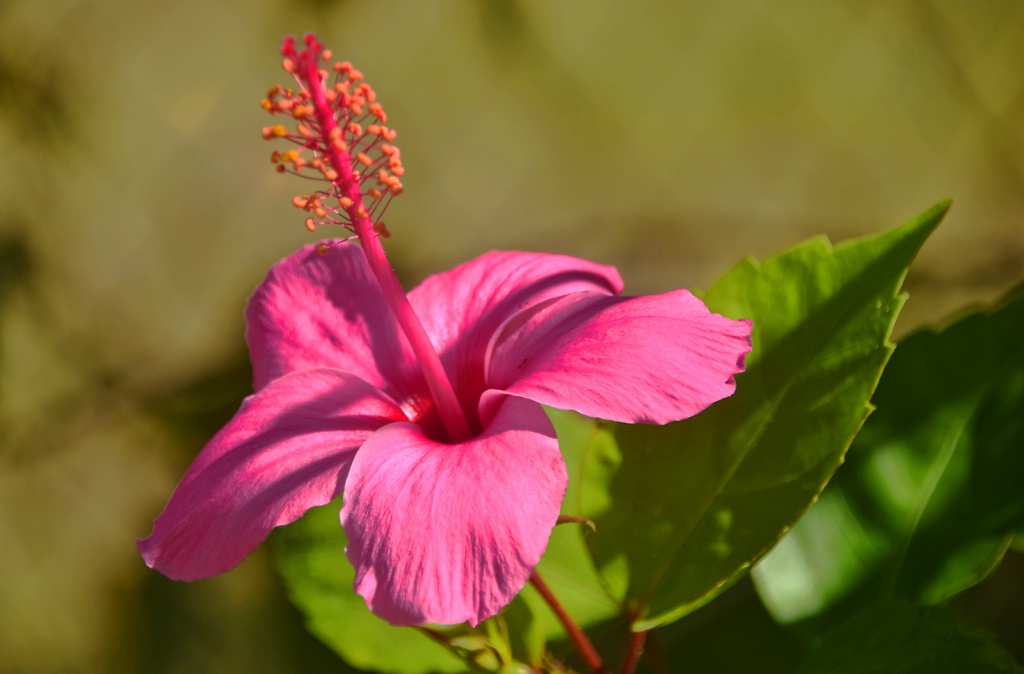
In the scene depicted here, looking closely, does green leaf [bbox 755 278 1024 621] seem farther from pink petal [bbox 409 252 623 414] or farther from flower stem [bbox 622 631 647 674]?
pink petal [bbox 409 252 623 414]

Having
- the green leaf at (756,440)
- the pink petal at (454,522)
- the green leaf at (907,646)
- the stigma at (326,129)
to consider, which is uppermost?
the stigma at (326,129)

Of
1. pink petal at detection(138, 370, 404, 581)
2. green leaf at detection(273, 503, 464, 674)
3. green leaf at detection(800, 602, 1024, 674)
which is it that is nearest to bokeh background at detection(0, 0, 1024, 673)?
green leaf at detection(273, 503, 464, 674)

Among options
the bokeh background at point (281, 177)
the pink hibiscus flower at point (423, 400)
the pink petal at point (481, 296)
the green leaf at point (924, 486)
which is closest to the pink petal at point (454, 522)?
the pink hibiscus flower at point (423, 400)

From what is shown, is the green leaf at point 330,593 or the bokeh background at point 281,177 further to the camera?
the bokeh background at point 281,177

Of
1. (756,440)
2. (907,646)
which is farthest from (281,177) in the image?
(907,646)

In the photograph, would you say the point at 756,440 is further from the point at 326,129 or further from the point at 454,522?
the point at 326,129

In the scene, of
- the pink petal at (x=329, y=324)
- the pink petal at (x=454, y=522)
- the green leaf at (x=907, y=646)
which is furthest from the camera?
the pink petal at (x=329, y=324)

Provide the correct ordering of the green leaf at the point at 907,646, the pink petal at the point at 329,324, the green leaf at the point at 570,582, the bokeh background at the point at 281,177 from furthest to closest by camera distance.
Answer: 1. the bokeh background at the point at 281,177
2. the green leaf at the point at 570,582
3. the pink petal at the point at 329,324
4. the green leaf at the point at 907,646

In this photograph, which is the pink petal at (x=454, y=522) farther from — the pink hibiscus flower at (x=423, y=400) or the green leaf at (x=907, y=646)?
the green leaf at (x=907, y=646)
